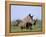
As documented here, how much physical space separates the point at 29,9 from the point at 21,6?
114mm

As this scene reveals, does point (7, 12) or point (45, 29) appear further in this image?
point (45, 29)

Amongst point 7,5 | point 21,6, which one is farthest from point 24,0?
point 7,5

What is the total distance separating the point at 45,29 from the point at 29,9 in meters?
0.35

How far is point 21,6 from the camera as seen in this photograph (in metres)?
1.45

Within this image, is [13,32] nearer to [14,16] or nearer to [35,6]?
[14,16]

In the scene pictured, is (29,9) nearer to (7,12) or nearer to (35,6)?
(35,6)

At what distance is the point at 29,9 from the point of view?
1.46m
